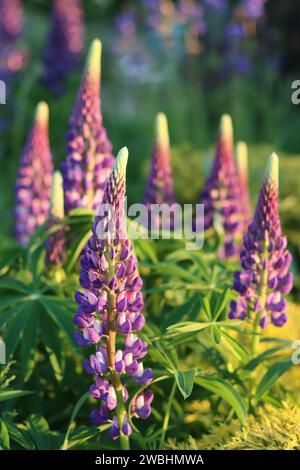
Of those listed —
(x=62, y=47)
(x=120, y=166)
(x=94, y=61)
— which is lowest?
(x=120, y=166)

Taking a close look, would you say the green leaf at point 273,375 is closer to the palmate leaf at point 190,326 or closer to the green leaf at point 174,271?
the palmate leaf at point 190,326

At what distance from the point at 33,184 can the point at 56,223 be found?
2.40 feet

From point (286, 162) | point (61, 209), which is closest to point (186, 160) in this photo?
point (286, 162)

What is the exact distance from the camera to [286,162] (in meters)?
5.17

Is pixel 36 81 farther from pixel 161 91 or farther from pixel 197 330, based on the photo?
pixel 197 330

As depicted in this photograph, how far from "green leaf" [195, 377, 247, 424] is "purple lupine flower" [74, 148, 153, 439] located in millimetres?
184

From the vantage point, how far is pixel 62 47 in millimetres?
6719

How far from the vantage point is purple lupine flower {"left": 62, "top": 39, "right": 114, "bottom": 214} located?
9.95 feet

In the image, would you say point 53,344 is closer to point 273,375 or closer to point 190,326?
point 190,326

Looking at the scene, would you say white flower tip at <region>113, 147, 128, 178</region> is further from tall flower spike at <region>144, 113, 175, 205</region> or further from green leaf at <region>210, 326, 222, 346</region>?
tall flower spike at <region>144, 113, 175, 205</region>

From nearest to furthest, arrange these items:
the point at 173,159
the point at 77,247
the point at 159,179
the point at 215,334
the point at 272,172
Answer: the point at 215,334 < the point at 272,172 < the point at 77,247 < the point at 159,179 < the point at 173,159

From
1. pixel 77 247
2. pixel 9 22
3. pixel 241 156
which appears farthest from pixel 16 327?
pixel 9 22

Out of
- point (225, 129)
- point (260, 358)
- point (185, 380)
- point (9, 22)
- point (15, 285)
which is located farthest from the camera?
point (9, 22)

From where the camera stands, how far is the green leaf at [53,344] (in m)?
2.58
